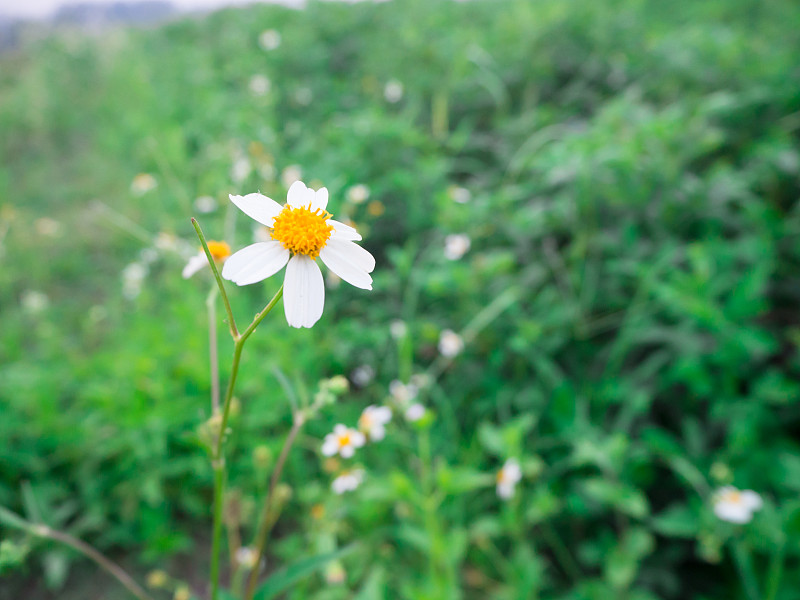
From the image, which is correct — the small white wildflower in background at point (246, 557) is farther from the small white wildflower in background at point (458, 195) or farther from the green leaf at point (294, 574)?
the small white wildflower in background at point (458, 195)

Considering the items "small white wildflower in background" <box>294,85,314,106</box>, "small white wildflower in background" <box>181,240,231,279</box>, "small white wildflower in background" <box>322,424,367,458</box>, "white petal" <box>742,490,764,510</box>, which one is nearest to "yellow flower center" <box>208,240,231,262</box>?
"small white wildflower in background" <box>181,240,231,279</box>

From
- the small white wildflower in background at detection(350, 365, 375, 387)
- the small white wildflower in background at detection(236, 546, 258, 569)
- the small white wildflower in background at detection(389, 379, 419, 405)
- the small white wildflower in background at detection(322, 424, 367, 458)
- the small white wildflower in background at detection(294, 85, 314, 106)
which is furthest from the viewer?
the small white wildflower in background at detection(294, 85, 314, 106)

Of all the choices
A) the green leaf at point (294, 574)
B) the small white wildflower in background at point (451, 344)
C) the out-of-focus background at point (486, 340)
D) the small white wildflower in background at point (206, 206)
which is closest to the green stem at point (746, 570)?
the out-of-focus background at point (486, 340)

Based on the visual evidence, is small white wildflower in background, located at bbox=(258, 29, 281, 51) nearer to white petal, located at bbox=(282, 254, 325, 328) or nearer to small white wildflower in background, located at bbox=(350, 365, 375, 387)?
small white wildflower in background, located at bbox=(350, 365, 375, 387)

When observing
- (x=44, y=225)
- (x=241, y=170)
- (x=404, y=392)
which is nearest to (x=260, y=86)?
(x=241, y=170)

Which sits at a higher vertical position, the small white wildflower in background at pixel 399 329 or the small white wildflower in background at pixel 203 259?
the small white wildflower in background at pixel 203 259
